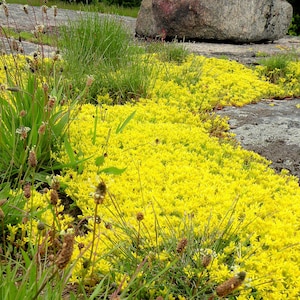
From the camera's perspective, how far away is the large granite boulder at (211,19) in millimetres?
8641

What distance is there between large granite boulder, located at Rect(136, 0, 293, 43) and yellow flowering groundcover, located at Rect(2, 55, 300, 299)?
3987mm

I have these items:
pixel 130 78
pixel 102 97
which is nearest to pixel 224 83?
pixel 130 78

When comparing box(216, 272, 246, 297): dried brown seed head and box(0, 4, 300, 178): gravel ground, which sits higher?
box(216, 272, 246, 297): dried brown seed head

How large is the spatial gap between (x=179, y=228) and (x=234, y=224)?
35cm

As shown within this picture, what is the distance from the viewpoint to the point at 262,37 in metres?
9.44

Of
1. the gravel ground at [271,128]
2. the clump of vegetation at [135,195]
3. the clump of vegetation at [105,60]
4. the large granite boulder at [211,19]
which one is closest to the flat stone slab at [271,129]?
the gravel ground at [271,128]

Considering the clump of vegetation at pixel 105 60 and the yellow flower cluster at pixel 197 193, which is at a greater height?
the clump of vegetation at pixel 105 60

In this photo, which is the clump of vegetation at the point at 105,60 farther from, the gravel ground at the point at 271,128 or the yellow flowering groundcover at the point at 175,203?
the gravel ground at the point at 271,128

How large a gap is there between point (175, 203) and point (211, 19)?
6.33 meters

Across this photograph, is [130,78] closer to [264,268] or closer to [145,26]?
[264,268]

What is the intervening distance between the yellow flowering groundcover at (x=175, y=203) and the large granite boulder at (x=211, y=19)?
157 inches

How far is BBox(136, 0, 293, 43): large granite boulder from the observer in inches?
340

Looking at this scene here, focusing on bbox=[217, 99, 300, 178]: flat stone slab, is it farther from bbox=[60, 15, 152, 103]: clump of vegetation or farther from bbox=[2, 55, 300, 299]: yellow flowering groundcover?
bbox=[60, 15, 152, 103]: clump of vegetation

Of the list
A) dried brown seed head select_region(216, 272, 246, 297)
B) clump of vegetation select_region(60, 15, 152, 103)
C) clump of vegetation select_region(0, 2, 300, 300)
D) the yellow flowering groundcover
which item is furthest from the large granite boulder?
dried brown seed head select_region(216, 272, 246, 297)
